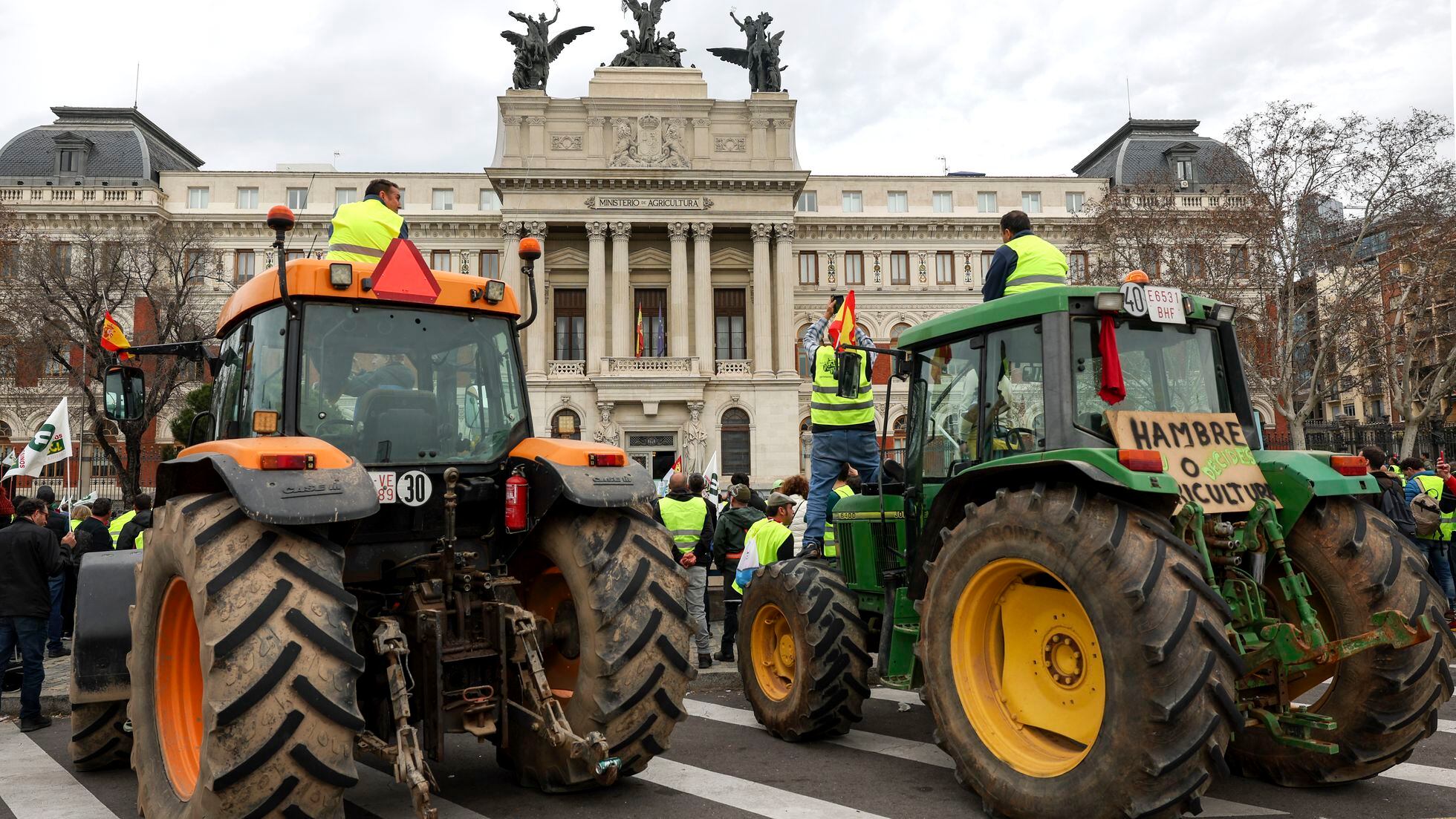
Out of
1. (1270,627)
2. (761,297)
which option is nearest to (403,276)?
(1270,627)

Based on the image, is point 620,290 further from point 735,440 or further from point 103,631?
point 103,631


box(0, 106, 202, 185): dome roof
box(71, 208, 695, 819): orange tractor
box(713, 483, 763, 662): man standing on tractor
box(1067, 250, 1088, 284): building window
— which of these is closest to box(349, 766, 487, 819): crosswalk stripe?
box(71, 208, 695, 819): orange tractor

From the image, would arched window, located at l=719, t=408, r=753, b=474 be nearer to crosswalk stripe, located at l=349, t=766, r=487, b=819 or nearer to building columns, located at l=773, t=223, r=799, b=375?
building columns, located at l=773, t=223, r=799, b=375

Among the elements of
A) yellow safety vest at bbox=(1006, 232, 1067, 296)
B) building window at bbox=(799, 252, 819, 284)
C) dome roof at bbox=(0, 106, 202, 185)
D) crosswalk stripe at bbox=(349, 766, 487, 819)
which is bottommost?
crosswalk stripe at bbox=(349, 766, 487, 819)

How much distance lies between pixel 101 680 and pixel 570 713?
2.92 meters

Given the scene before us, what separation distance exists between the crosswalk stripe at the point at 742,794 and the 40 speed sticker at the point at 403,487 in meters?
2.02

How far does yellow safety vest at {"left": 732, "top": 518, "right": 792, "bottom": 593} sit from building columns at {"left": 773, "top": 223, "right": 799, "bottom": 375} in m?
38.1

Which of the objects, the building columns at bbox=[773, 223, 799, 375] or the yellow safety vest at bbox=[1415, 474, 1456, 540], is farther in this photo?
the building columns at bbox=[773, 223, 799, 375]

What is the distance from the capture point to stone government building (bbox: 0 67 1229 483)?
45406 mm

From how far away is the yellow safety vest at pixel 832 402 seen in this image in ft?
26.5

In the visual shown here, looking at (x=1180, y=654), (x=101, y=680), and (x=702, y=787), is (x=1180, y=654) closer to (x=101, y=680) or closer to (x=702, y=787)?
(x=702, y=787)

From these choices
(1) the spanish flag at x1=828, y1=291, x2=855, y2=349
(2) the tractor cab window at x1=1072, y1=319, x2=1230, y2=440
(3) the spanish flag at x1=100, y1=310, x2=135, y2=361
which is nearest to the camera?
(2) the tractor cab window at x1=1072, y1=319, x2=1230, y2=440

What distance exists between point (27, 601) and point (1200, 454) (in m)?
8.25

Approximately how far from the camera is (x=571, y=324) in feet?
159
